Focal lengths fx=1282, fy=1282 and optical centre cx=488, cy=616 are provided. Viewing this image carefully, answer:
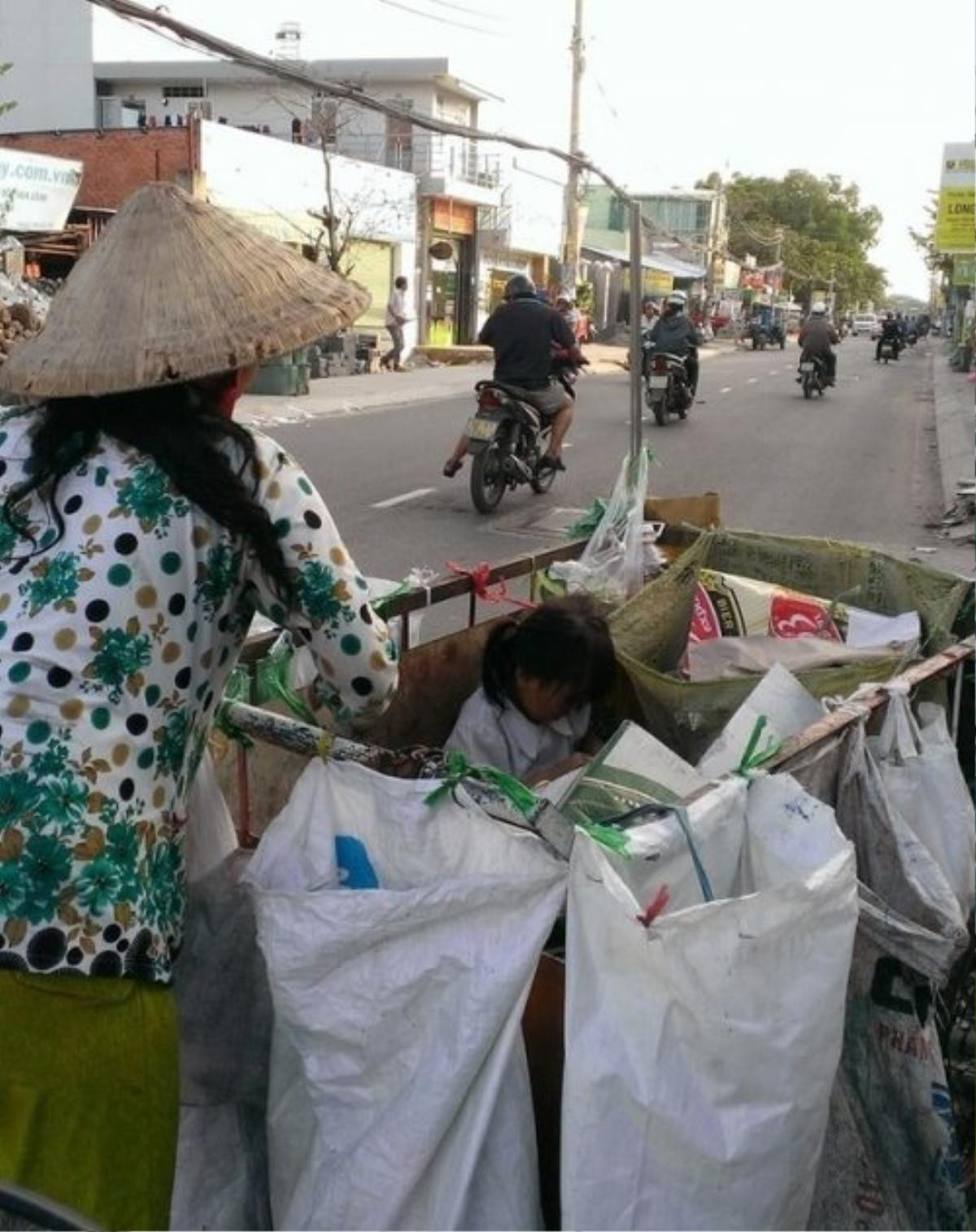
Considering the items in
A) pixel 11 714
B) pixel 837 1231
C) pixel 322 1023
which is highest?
pixel 11 714

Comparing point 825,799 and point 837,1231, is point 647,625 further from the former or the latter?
point 837,1231

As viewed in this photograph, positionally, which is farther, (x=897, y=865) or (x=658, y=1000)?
(x=897, y=865)

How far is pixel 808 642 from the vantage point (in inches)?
110

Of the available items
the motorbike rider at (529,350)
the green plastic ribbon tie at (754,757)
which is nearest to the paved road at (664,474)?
the motorbike rider at (529,350)

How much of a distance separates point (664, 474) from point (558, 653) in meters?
9.61

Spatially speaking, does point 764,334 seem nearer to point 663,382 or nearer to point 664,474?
point 663,382

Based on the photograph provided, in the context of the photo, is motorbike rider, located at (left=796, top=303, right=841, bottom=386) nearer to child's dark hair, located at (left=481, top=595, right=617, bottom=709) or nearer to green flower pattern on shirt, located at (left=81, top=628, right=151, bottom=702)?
child's dark hair, located at (left=481, top=595, right=617, bottom=709)

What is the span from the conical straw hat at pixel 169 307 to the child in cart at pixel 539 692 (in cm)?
103

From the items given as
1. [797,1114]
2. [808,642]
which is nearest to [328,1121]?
[797,1114]

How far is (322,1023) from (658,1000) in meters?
0.45

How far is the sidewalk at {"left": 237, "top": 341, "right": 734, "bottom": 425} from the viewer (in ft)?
A: 52.4

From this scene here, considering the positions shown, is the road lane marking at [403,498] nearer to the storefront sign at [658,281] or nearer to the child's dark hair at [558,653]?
the child's dark hair at [558,653]

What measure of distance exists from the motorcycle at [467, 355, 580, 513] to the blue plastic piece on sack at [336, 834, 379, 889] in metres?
7.25

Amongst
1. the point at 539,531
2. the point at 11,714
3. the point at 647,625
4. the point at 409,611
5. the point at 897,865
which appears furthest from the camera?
the point at 539,531
